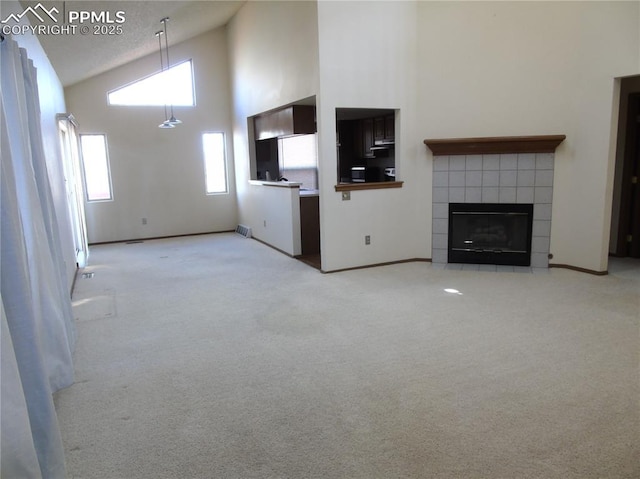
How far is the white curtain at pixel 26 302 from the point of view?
5.42ft

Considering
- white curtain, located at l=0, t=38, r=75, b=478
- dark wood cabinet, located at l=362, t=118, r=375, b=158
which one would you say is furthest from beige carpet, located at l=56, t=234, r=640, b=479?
dark wood cabinet, located at l=362, t=118, r=375, b=158

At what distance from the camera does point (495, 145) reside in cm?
512

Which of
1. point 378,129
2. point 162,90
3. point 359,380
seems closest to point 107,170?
point 162,90

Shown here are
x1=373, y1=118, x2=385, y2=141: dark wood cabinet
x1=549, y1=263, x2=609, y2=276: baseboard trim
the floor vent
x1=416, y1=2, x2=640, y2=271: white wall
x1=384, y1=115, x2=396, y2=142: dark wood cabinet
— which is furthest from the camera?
the floor vent

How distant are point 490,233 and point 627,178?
194cm

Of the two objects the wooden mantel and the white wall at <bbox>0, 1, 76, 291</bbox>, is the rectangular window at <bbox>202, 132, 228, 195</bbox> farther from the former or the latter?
the wooden mantel

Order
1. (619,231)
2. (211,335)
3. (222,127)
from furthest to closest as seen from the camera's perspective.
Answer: (222,127), (619,231), (211,335)

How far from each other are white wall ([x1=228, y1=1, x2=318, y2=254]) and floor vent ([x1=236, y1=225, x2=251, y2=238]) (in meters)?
0.11

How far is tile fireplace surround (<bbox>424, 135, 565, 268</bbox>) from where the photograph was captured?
199 inches

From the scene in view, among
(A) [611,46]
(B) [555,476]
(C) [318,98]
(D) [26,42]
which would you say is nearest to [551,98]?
(A) [611,46]

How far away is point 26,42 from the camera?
353 centimetres

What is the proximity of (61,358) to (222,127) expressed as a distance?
6.19 metres

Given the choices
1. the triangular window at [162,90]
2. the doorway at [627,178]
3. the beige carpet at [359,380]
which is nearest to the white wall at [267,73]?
the triangular window at [162,90]

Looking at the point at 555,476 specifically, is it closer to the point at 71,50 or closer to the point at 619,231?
the point at 619,231
